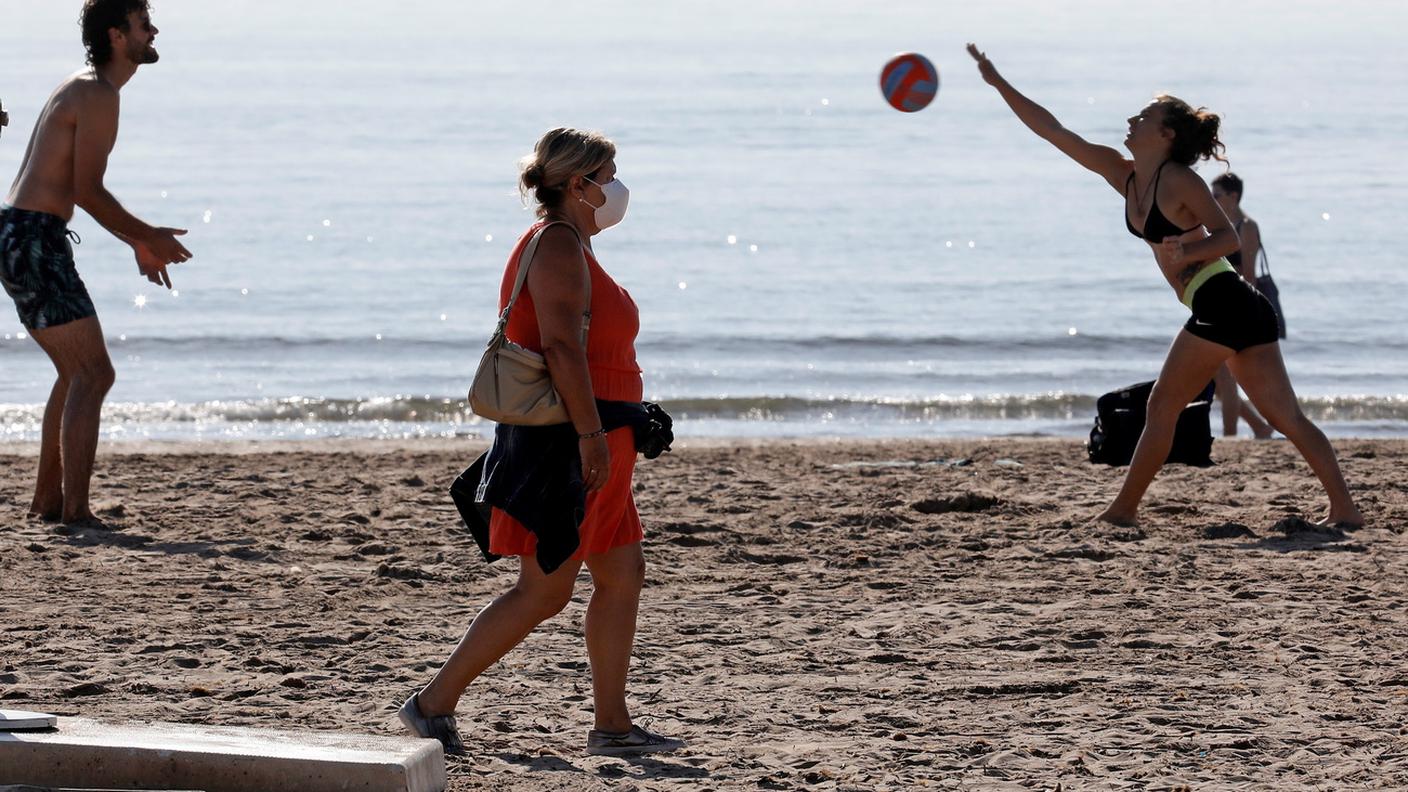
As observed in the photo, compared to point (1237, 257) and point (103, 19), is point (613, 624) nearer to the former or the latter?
point (103, 19)

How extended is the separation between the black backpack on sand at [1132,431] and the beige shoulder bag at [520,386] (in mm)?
4391

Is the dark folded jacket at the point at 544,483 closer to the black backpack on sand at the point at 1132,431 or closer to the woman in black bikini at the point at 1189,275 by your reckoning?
the woman in black bikini at the point at 1189,275

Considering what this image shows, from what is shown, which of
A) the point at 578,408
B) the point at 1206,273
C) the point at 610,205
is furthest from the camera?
the point at 1206,273

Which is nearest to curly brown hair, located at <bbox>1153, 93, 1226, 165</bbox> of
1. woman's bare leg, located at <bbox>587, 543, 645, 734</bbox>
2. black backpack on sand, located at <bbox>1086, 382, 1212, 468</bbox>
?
black backpack on sand, located at <bbox>1086, 382, 1212, 468</bbox>

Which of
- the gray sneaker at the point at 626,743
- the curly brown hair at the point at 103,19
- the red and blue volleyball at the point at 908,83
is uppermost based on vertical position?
the red and blue volleyball at the point at 908,83

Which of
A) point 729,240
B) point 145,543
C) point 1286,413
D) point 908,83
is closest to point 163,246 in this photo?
point 145,543

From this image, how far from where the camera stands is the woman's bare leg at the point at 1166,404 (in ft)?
23.8

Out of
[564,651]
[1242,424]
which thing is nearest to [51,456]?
[564,651]

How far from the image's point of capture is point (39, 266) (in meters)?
7.07

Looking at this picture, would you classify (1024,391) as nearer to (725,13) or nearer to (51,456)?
(51,456)

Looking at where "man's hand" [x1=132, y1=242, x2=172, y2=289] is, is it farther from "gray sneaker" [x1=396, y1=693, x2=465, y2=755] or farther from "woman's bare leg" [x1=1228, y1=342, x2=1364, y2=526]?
"woman's bare leg" [x1=1228, y1=342, x2=1364, y2=526]

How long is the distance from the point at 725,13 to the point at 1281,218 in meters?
82.0

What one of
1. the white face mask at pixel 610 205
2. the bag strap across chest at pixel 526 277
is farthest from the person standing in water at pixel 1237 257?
the bag strap across chest at pixel 526 277

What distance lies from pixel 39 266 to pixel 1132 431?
455 centimetres
